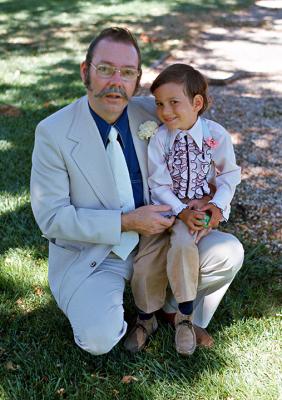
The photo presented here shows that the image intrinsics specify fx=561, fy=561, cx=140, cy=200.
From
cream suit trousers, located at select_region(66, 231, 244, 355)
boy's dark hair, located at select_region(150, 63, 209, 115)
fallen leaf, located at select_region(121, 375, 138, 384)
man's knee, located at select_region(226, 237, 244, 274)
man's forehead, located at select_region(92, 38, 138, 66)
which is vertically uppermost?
man's forehead, located at select_region(92, 38, 138, 66)

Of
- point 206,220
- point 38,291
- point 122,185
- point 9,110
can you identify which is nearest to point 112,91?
point 122,185

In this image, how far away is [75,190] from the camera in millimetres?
2689

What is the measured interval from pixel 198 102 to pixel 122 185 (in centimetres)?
55

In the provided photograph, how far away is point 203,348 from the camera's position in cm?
278

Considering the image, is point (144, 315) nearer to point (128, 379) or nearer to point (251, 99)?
point (128, 379)

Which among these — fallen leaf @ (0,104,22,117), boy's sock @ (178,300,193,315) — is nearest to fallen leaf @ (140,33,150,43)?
fallen leaf @ (0,104,22,117)

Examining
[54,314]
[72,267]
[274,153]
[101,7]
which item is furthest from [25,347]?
[101,7]

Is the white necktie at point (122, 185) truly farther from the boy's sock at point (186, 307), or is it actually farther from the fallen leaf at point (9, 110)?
the fallen leaf at point (9, 110)

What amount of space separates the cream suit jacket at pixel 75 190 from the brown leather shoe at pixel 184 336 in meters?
0.51

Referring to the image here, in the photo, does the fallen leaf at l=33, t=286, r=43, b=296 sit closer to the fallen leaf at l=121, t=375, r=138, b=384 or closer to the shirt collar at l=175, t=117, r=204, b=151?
the fallen leaf at l=121, t=375, r=138, b=384

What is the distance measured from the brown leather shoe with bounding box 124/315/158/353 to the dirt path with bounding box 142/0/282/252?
1123 millimetres

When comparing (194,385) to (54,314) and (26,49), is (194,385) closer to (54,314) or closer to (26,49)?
(54,314)

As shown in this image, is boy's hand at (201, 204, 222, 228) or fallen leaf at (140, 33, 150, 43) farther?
fallen leaf at (140, 33, 150, 43)

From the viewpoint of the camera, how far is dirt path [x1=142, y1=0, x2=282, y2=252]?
4.03 meters
